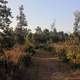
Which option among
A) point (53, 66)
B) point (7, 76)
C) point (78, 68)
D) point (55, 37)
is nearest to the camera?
point (7, 76)

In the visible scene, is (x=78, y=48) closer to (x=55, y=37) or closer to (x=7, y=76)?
(x=7, y=76)

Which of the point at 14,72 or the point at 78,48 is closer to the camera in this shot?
the point at 14,72

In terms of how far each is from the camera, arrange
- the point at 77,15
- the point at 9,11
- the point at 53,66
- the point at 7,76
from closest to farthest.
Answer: the point at 7,76, the point at 53,66, the point at 9,11, the point at 77,15

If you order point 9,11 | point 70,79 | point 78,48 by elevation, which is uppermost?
point 9,11

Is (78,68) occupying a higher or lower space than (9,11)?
lower

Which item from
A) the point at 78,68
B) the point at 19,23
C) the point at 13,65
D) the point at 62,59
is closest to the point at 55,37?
the point at 19,23

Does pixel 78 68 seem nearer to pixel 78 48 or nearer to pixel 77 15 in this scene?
pixel 78 48

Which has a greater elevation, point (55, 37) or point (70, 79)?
point (55, 37)

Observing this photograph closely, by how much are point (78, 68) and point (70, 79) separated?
162 inches

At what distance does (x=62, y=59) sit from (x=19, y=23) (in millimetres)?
34413

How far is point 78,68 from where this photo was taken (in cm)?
1788

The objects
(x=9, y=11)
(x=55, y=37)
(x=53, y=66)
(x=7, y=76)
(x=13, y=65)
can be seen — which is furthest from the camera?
(x=55, y=37)

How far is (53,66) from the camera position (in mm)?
19422

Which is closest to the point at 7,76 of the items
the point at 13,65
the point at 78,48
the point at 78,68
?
the point at 13,65
